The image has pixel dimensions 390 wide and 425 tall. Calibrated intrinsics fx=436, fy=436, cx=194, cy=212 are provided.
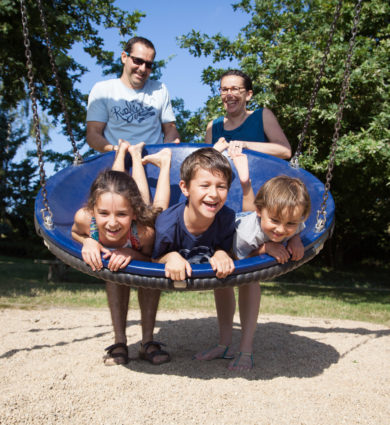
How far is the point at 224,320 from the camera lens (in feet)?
8.53

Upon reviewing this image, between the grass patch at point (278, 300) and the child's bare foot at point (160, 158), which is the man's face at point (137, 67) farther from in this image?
the grass patch at point (278, 300)

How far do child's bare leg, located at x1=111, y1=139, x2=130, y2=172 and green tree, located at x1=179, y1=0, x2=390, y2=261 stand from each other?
3.40 metres

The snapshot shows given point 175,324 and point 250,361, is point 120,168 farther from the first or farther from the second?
point 175,324

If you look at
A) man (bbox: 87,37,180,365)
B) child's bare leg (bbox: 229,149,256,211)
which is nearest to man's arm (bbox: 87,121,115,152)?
man (bbox: 87,37,180,365)

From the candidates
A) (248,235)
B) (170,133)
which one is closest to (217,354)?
(248,235)

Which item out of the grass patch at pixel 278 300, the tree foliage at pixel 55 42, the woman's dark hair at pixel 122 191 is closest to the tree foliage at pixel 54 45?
the tree foliage at pixel 55 42

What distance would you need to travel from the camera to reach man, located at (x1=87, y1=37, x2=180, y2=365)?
2.50 metres

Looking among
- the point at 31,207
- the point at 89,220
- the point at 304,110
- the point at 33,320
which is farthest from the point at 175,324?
the point at 31,207

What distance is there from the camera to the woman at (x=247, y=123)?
103 inches

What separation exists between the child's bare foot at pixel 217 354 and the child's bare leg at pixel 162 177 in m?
0.93

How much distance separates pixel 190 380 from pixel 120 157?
127 centimetres

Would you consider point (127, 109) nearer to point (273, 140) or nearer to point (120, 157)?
point (120, 157)

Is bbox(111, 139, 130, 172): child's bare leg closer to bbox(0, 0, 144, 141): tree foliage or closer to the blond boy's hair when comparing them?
the blond boy's hair

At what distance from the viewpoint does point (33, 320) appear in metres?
3.65
